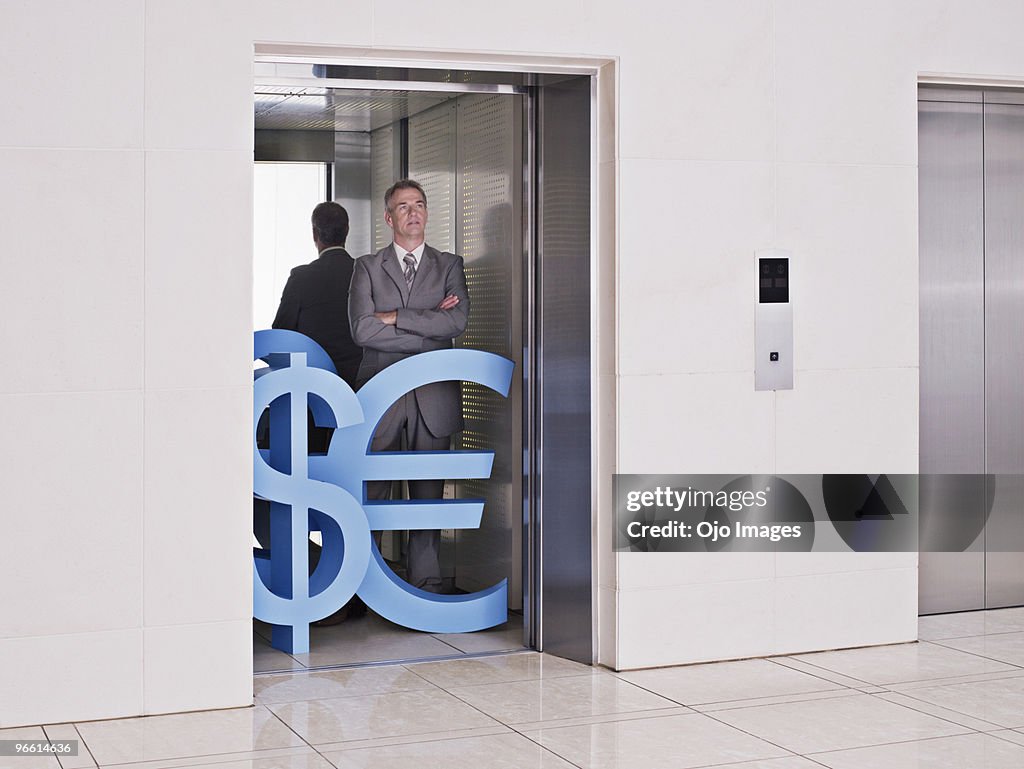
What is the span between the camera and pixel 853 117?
5.04m

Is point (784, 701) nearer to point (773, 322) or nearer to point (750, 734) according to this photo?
point (750, 734)

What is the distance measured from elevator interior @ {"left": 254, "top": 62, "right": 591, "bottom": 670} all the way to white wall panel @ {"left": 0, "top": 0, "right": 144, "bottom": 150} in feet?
1.86

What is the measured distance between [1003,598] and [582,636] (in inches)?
85.6

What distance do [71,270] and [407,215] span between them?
162 centimetres

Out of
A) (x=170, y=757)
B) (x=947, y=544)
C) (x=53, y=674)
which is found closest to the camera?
(x=170, y=757)

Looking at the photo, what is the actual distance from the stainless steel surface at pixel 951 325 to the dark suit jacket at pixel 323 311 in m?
2.53

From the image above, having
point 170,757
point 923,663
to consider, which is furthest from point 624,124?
point 170,757

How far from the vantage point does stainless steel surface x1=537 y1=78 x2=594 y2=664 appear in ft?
15.9

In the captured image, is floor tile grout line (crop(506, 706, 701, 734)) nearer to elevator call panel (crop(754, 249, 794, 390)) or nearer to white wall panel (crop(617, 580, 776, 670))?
white wall panel (crop(617, 580, 776, 670))

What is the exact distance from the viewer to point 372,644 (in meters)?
5.16

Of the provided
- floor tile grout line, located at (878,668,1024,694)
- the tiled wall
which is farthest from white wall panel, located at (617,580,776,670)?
floor tile grout line, located at (878,668,1024,694)

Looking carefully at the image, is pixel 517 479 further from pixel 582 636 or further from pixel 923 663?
pixel 923 663

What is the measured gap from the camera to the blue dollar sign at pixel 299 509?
16.1 feet

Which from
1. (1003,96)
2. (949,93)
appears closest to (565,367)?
(949,93)
